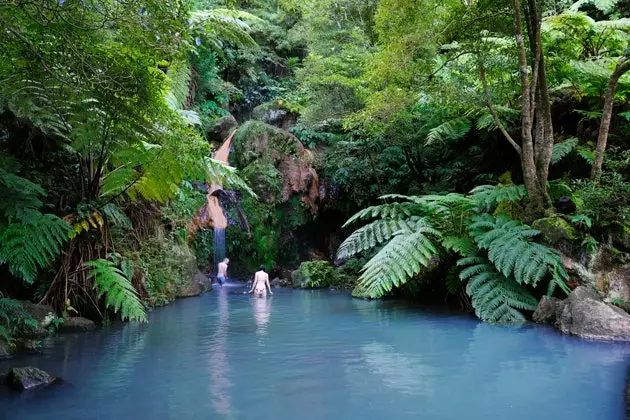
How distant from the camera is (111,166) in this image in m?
7.32

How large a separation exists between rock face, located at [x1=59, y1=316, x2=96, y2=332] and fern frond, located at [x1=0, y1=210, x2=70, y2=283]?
0.80 m

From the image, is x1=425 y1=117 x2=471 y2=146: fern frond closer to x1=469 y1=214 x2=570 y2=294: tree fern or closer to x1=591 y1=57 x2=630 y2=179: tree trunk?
x1=591 y1=57 x2=630 y2=179: tree trunk

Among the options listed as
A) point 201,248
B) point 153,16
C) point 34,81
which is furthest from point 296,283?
point 153,16

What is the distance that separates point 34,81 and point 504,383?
16.7 feet

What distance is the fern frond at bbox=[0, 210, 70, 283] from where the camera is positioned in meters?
4.65

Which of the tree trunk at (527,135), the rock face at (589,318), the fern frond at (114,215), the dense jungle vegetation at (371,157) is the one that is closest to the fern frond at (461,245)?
the dense jungle vegetation at (371,157)

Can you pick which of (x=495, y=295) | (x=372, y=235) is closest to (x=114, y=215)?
(x=372, y=235)

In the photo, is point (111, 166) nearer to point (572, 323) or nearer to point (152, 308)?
point (152, 308)

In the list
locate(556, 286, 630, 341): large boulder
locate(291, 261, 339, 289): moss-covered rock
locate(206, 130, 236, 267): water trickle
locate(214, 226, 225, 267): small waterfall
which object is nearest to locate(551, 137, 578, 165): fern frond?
locate(556, 286, 630, 341): large boulder

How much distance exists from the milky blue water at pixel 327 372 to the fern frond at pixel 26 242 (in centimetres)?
83

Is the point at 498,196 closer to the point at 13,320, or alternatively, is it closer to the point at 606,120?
the point at 606,120

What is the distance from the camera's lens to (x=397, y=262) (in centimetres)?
644

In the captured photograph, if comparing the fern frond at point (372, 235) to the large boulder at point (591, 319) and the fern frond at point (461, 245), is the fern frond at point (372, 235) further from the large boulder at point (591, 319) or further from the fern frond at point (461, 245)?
the large boulder at point (591, 319)

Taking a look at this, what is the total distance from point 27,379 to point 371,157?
370 inches
